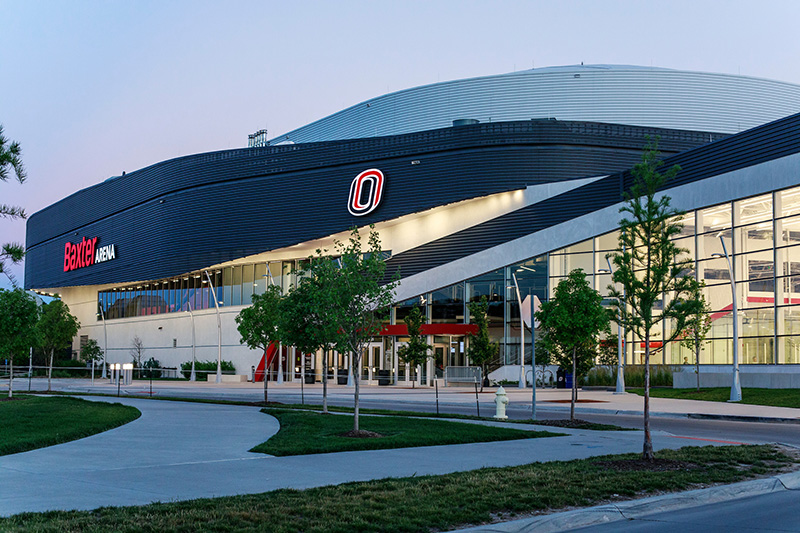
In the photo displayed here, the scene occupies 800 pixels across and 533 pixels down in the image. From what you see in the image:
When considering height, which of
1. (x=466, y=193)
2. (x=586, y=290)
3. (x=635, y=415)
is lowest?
(x=635, y=415)

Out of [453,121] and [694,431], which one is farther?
[453,121]

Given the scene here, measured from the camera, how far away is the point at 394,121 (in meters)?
72.2

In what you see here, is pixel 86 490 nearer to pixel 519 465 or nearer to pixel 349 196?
pixel 519 465

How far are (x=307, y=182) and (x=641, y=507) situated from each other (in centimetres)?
5315

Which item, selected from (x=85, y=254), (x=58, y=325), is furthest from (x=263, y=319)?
(x=85, y=254)

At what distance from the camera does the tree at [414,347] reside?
49812mm

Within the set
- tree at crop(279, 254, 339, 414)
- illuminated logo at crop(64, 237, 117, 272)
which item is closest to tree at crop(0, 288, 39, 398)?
tree at crop(279, 254, 339, 414)

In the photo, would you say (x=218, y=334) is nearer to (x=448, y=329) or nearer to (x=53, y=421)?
(x=448, y=329)

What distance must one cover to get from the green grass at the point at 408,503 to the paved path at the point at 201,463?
859mm

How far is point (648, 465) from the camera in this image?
43.0 feet

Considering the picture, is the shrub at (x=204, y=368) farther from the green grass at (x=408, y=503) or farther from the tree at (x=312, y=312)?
the green grass at (x=408, y=503)

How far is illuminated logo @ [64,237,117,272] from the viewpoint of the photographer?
261 ft

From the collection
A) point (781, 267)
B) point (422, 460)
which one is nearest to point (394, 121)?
point (781, 267)

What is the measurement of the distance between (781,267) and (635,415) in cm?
1619
